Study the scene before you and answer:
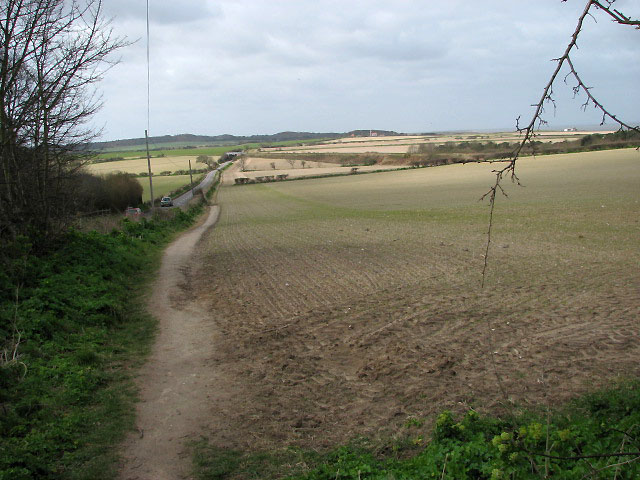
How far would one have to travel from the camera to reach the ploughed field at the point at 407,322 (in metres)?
6.09

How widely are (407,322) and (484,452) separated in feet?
17.4

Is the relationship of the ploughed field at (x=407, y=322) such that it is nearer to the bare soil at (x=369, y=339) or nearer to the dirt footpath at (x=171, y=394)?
the bare soil at (x=369, y=339)

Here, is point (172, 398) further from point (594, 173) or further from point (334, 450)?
point (594, 173)

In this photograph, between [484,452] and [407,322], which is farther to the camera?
[407,322]

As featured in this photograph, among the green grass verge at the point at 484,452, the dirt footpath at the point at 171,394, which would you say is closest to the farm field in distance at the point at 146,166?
the dirt footpath at the point at 171,394

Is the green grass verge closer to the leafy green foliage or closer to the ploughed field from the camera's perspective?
the leafy green foliage

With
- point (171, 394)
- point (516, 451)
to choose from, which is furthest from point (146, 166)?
point (516, 451)

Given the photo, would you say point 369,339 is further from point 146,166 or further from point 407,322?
point 146,166

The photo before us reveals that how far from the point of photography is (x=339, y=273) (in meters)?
13.7

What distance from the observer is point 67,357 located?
744cm

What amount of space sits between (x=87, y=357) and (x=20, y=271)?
144 inches

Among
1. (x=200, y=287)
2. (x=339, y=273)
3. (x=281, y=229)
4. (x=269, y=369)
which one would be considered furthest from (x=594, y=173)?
(x=269, y=369)

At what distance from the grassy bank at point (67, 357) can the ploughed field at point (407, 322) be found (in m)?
1.30

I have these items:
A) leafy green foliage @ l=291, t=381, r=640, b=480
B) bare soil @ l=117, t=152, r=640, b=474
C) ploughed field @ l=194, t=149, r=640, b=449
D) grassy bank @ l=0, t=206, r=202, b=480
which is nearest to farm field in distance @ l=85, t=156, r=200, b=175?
ploughed field @ l=194, t=149, r=640, b=449
